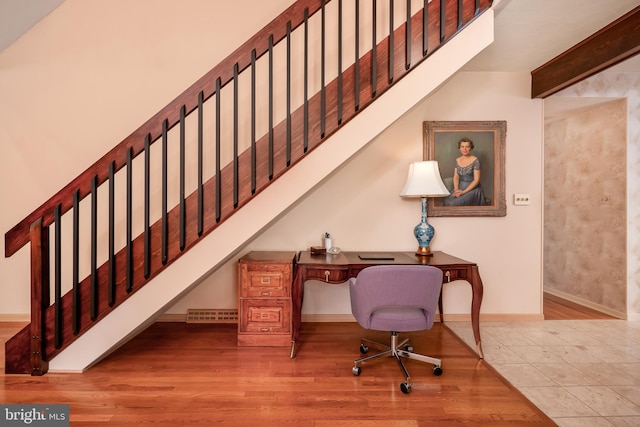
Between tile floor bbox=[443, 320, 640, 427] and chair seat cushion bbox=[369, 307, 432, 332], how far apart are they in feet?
2.37

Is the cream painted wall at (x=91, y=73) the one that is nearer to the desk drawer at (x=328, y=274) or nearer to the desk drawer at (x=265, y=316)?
the desk drawer at (x=265, y=316)

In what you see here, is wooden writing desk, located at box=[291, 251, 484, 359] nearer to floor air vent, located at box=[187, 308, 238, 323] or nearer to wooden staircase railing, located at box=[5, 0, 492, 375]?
wooden staircase railing, located at box=[5, 0, 492, 375]

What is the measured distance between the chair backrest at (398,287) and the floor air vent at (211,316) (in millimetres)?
1792

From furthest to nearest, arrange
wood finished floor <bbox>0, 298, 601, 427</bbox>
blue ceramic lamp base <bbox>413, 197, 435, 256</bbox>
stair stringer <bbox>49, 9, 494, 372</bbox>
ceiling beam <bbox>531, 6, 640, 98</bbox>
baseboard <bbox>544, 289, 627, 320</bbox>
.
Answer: baseboard <bbox>544, 289, 627, 320</bbox>, blue ceramic lamp base <bbox>413, 197, 435, 256</bbox>, ceiling beam <bbox>531, 6, 640, 98</bbox>, stair stringer <bbox>49, 9, 494, 372</bbox>, wood finished floor <bbox>0, 298, 601, 427</bbox>

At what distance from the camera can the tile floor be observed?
82.2 inches

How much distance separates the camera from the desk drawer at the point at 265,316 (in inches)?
120

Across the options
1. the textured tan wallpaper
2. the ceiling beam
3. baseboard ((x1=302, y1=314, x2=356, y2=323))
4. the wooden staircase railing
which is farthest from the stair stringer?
the textured tan wallpaper

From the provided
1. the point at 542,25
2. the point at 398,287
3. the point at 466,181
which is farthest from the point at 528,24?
the point at 398,287

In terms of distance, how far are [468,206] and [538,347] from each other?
144 centimetres

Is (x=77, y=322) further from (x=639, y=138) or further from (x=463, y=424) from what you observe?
(x=639, y=138)

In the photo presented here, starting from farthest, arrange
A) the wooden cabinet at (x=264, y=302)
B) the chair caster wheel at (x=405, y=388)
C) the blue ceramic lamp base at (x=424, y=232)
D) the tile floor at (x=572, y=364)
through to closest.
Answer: the blue ceramic lamp base at (x=424, y=232), the wooden cabinet at (x=264, y=302), the chair caster wheel at (x=405, y=388), the tile floor at (x=572, y=364)

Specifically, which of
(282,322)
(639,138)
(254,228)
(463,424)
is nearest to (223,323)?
(282,322)

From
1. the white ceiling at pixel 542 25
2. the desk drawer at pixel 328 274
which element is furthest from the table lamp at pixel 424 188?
the white ceiling at pixel 542 25

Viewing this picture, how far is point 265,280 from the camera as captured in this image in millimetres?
3059
